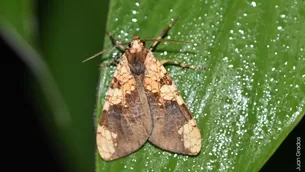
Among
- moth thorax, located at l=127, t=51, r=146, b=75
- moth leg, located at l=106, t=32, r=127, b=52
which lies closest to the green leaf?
moth leg, located at l=106, t=32, r=127, b=52

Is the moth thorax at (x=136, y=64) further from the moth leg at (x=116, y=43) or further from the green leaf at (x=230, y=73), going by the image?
the green leaf at (x=230, y=73)

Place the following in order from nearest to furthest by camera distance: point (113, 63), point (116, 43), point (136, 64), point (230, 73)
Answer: point (230, 73) < point (116, 43) < point (113, 63) < point (136, 64)

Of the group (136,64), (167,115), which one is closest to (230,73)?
(167,115)

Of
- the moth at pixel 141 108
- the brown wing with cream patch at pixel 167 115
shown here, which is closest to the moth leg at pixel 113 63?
the moth at pixel 141 108

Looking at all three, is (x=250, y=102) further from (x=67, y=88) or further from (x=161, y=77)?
(x=67, y=88)

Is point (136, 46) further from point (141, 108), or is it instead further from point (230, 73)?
point (230, 73)

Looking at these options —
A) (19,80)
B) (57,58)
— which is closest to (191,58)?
(57,58)

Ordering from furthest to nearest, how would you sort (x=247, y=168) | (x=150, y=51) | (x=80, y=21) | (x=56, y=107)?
(x=80, y=21), (x=56, y=107), (x=150, y=51), (x=247, y=168)
